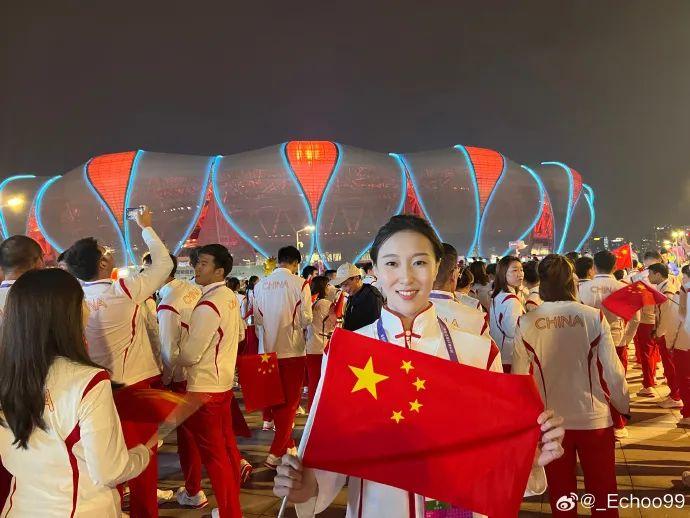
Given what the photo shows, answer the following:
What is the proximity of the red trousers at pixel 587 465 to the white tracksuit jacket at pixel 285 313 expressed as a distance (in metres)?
3.03

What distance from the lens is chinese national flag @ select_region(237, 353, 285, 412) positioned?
4684 mm

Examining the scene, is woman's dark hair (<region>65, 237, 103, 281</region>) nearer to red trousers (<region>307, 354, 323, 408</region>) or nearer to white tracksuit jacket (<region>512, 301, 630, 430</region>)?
white tracksuit jacket (<region>512, 301, 630, 430</region>)

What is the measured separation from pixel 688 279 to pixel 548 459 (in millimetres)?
4042

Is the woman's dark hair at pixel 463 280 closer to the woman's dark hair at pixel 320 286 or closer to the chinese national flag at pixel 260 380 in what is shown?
the chinese national flag at pixel 260 380

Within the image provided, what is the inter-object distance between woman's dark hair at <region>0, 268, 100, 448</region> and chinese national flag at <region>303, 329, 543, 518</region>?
35.3 inches

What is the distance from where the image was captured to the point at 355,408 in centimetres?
150

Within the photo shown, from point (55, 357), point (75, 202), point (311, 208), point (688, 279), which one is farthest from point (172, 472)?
point (75, 202)

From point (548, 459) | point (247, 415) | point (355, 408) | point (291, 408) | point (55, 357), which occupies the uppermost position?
point (55, 357)

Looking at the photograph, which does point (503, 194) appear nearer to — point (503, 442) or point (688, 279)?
point (688, 279)

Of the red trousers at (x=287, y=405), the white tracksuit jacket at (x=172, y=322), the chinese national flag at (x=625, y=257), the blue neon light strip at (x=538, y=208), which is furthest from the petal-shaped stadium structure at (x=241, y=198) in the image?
the white tracksuit jacket at (x=172, y=322)

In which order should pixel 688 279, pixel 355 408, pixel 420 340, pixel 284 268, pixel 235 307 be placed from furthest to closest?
pixel 284 268 < pixel 688 279 < pixel 235 307 < pixel 420 340 < pixel 355 408

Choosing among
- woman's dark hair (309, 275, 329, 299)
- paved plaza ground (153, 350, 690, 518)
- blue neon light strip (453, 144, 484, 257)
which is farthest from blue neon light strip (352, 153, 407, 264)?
paved plaza ground (153, 350, 690, 518)

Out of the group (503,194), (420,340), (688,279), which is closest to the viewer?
(420,340)

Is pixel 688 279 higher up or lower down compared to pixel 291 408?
higher up
